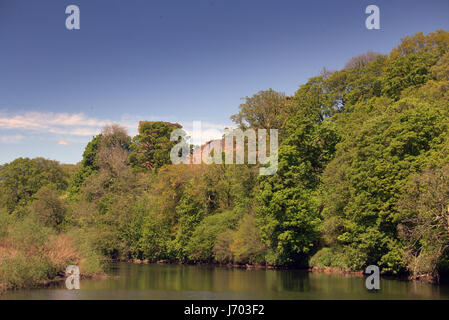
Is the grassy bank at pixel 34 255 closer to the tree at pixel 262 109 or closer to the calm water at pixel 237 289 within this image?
the calm water at pixel 237 289

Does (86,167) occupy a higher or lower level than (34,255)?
higher

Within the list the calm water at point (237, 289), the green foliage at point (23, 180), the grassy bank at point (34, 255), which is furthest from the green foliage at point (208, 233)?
the green foliage at point (23, 180)

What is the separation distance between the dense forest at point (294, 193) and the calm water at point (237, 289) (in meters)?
2.07

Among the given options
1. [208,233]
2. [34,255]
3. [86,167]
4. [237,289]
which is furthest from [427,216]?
[86,167]

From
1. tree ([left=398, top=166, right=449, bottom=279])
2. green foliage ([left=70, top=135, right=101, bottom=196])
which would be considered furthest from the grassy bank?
green foliage ([left=70, top=135, right=101, bottom=196])

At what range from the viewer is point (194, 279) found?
3578 centimetres

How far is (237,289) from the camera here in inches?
1147

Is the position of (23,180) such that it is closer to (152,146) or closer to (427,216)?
(152,146)

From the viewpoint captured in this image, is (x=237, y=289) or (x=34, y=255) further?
(x=34, y=255)

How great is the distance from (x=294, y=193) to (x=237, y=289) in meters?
15.3

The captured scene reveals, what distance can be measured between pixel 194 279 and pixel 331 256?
1277 centimetres
